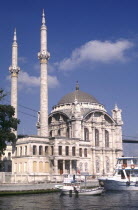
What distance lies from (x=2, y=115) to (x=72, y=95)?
32.3 meters

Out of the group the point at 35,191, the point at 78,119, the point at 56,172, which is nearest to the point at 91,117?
the point at 78,119

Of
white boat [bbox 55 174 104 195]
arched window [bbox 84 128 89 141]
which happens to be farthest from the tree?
arched window [bbox 84 128 89 141]

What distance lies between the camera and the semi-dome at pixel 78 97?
85.9 m

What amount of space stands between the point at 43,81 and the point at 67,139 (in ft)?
42.4

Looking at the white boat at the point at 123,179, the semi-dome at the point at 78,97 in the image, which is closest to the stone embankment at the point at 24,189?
the white boat at the point at 123,179

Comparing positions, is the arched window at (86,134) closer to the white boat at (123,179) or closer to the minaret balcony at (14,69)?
the white boat at (123,179)

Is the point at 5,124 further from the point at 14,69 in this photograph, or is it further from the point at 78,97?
the point at 78,97

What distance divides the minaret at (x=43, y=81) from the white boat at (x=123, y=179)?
57.5 ft

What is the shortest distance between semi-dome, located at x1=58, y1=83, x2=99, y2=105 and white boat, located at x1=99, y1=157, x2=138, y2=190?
91.3ft

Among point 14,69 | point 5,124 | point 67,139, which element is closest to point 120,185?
point 67,139

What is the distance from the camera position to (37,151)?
221 feet

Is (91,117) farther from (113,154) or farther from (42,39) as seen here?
(42,39)

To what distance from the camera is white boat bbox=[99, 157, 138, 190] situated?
5725 cm

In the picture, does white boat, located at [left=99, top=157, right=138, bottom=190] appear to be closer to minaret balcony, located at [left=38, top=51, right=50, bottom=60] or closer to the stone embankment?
the stone embankment
